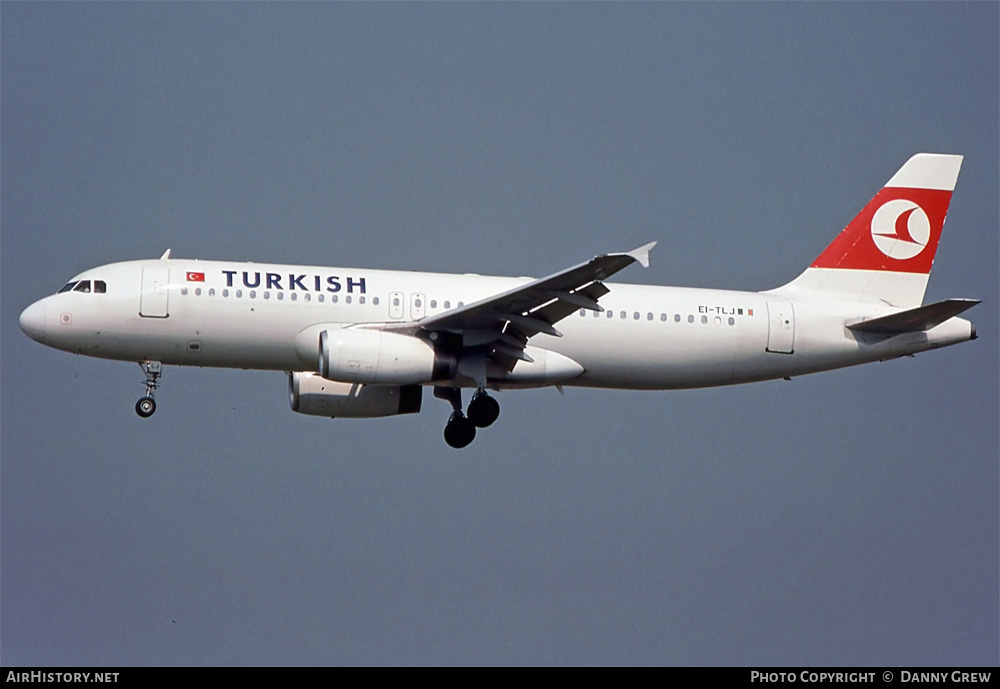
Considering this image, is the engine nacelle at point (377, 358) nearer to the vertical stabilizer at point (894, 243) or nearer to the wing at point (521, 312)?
the wing at point (521, 312)

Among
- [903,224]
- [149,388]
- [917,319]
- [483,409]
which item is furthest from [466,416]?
[903,224]

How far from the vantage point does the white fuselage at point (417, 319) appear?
41406mm

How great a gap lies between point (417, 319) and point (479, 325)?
1.70 m

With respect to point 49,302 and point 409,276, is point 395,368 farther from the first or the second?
point 49,302

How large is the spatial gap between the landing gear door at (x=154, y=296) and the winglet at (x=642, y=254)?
11357mm

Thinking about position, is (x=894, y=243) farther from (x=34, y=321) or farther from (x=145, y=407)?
(x=34, y=321)

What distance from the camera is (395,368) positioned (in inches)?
1617

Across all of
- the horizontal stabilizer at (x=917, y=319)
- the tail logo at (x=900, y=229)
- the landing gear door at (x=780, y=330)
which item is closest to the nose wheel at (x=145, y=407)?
the landing gear door at (x=780, y=330)

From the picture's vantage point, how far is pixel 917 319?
4391 centimetres

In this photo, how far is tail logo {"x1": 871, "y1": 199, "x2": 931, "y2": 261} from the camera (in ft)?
154

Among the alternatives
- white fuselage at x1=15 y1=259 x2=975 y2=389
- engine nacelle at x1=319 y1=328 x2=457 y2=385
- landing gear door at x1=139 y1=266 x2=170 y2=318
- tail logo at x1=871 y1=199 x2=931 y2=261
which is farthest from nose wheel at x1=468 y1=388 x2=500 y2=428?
tail logo at x1=871 y1=199 x2=931 y2=261
